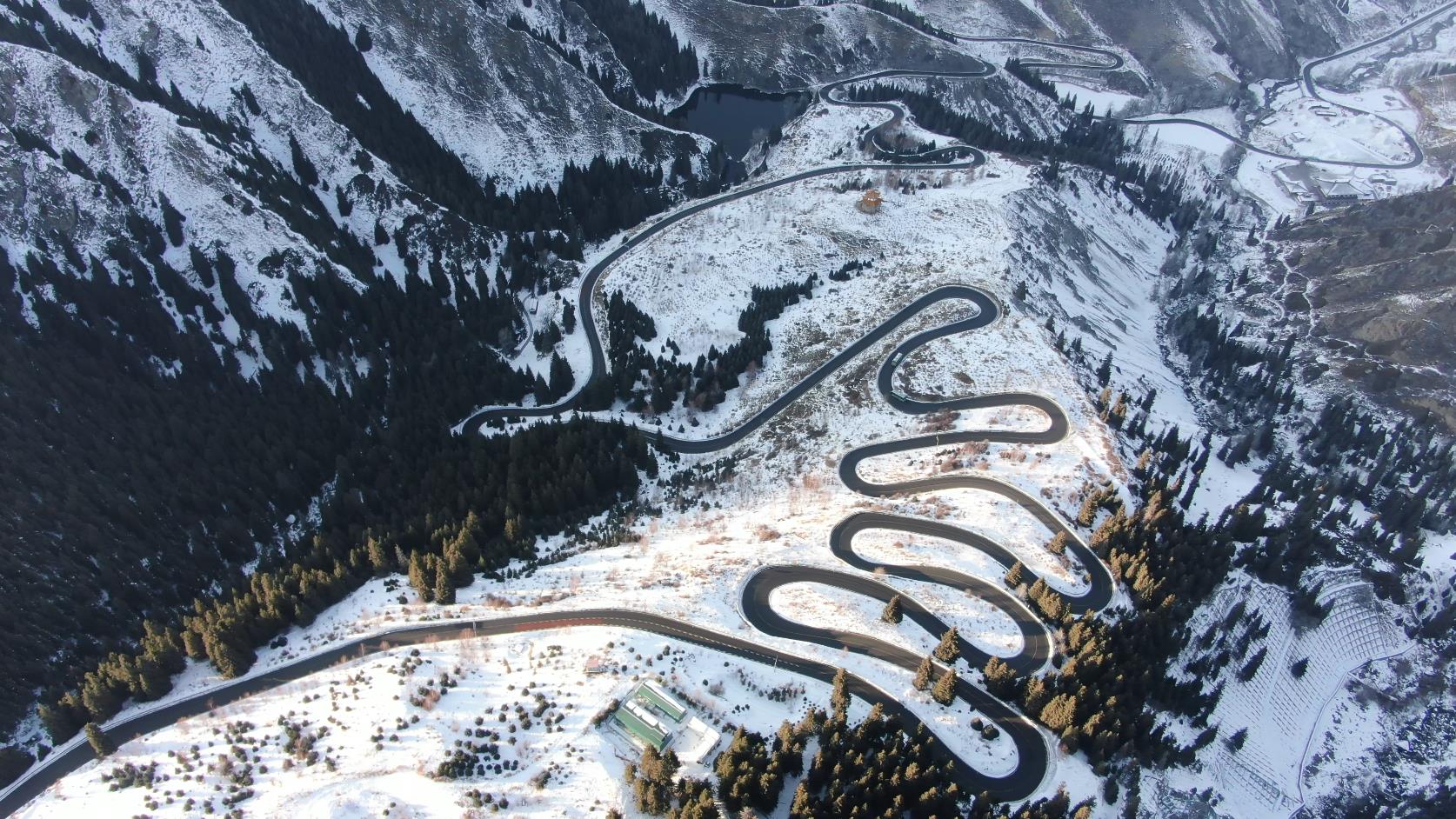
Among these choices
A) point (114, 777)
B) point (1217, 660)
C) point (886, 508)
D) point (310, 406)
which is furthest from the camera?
point (310, 406)

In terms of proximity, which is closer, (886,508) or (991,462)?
(886,508)

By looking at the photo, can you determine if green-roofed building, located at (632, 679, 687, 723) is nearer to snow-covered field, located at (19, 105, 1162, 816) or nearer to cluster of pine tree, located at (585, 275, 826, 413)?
snow-covered field, located at (19, 105, 1162, 816)

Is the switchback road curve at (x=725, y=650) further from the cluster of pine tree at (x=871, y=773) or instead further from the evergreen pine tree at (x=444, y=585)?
the cluster of pine tree at (x=871, y=773)

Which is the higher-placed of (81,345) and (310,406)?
(81,345)

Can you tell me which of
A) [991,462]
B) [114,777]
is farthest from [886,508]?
[114,777]

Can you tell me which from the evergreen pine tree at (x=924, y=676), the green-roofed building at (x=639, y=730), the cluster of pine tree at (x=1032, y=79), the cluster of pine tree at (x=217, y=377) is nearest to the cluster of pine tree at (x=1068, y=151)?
the cluster of pine tree at (x=1032, y=79)

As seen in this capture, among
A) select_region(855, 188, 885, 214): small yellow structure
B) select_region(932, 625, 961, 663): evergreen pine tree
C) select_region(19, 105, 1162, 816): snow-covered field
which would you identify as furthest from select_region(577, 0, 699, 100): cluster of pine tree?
select_region(932, 625, 961, 663): evergreen pine tree

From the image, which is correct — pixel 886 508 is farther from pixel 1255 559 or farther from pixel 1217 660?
pixel 1255 559
